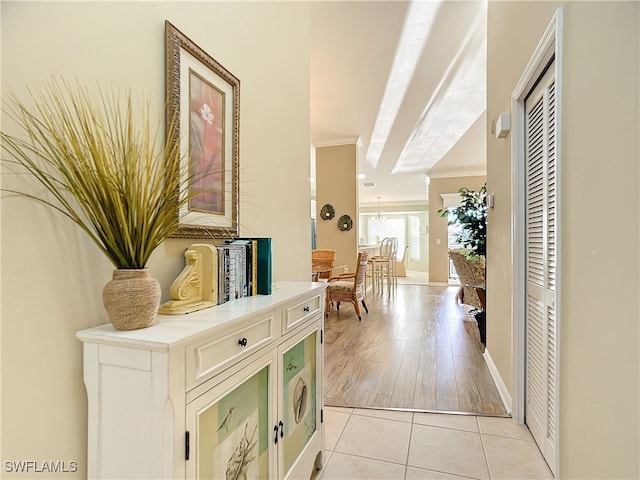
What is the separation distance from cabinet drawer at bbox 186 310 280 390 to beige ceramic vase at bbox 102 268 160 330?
169 millimetres

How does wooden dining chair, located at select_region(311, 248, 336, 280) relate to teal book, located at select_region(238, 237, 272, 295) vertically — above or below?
below

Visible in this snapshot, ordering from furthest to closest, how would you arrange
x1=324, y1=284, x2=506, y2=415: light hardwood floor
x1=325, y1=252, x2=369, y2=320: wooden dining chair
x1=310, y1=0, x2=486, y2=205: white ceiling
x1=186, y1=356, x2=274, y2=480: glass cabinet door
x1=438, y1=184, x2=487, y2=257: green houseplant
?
x1=325, y1=252, x2=369, y2=320: wooden dining chair, x1=438, y1=184, x2=487, y2=257: green houseplant, x1=310, y1=0, x2=486, y2=205: white ceiling, x1=324, y1=284, x2=506, y2=415: light hardwood floor, x1=186, y1=356, x2=274, y2=480: glass cabinet door

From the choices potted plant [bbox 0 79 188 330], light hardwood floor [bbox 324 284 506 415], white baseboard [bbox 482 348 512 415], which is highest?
potted plant [bbox 0 79 188 330]

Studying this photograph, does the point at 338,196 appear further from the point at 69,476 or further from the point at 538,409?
the point at 69,476

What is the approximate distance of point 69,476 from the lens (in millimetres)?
871

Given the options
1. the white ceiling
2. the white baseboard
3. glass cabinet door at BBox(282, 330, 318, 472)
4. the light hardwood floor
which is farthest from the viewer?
the white ceiling

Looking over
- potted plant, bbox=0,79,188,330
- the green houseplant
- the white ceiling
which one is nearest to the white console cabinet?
potted plant, bbox=0,79,188,330

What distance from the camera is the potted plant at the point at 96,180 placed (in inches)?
32.1

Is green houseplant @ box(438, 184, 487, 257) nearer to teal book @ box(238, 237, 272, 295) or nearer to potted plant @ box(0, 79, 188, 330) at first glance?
teal book @ box(238, 237, 272, 295)

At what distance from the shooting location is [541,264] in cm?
171

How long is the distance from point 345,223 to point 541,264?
14.1 ft

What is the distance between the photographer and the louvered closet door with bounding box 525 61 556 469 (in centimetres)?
154

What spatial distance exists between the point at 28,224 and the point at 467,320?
4729mm

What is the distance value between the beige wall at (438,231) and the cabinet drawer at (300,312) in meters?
7.28
